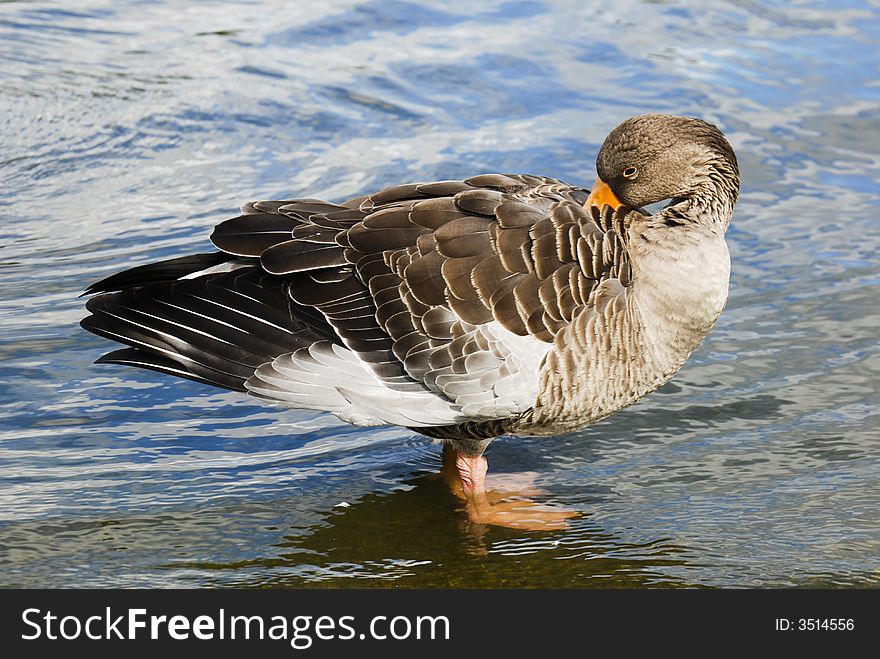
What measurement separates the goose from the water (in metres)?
0.80

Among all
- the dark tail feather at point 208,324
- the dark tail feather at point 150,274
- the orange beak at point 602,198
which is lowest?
the dark tail feather at point 208,324

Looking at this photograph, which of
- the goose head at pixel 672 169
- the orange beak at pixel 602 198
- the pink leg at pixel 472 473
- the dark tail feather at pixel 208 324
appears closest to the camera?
the dark tail feather at pixel 208 324

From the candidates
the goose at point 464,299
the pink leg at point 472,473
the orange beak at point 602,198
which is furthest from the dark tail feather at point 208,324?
the orange beak at point 602,198

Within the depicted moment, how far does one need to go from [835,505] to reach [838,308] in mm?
2300

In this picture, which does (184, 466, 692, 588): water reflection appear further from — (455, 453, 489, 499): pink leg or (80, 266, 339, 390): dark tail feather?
(80, 266, 339, 390): dark tail feather

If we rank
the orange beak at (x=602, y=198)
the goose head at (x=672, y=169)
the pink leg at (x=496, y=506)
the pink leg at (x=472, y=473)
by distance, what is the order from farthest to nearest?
the pink leg at (x=472, y=473)
the pink leg at (x=496, y=506)
the orange beak at (x=602, y=198)
the goose head at (x=672, y=169)

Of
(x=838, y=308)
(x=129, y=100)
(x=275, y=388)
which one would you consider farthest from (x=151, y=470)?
(x=129, y=100)

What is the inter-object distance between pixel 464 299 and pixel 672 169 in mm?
1296

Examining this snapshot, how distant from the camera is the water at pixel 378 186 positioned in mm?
6105

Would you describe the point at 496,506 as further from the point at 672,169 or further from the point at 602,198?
the point at 672,169

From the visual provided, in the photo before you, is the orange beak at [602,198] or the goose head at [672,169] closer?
the goose head at [672,169]

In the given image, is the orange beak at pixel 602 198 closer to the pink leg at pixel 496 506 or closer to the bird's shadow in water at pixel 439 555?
the pink leg at pixel 496 506

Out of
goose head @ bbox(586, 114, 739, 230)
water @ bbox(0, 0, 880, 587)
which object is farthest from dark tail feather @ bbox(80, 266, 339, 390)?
goose head @ bbox(586, 114, 739, 230)

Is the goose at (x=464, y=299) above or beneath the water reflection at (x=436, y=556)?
above
